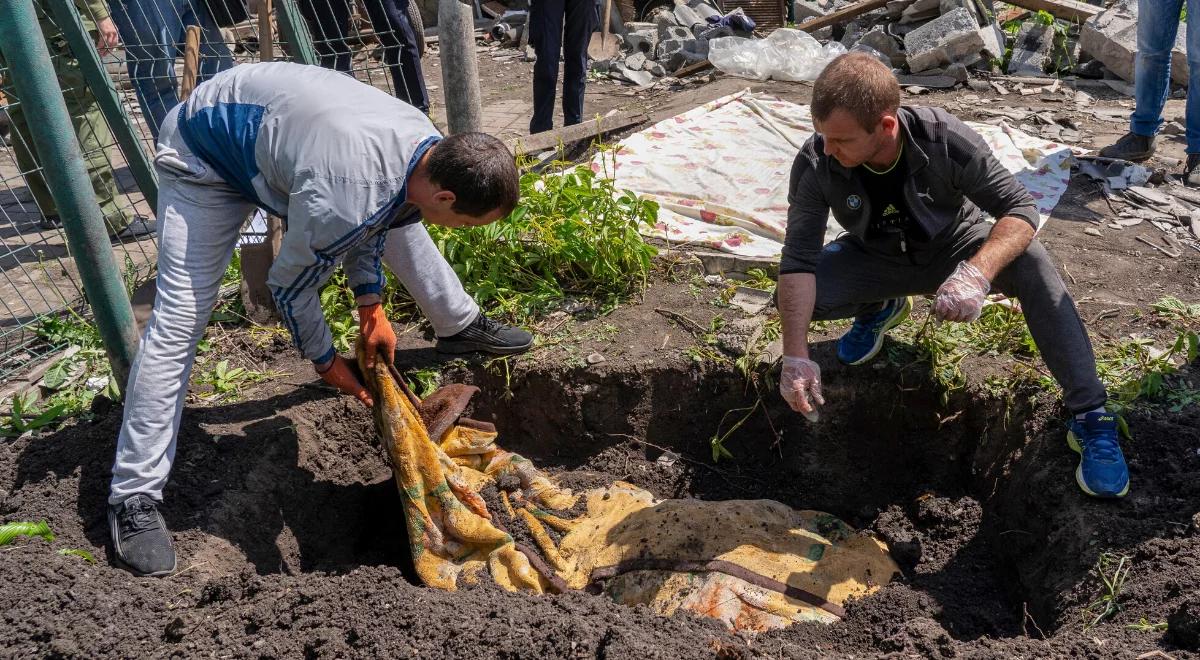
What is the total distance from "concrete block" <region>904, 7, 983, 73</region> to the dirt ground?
339cm

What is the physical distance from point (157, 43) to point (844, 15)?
20.1ft

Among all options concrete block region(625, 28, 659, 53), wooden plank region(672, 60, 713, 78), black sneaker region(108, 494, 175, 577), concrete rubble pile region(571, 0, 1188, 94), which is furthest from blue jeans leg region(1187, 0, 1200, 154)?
black sneaker region(108, 494, 175, 577)

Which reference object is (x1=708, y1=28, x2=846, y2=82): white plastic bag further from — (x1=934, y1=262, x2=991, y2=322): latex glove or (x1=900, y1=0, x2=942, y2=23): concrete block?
(x1=934, y1=262, x2=991, y2=322): latex glove

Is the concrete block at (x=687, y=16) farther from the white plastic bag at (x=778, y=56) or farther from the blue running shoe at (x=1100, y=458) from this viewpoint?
the blue running shoe at (x=1100, y=458)

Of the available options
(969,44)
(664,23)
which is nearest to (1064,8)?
(969,44)

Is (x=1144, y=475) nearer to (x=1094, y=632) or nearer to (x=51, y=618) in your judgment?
(x=1094, y=632)

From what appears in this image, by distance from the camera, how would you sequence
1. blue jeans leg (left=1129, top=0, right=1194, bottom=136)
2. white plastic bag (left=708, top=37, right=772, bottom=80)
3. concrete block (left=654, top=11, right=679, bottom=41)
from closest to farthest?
blue jeans leg (left=1129, top=0, right=1194, bottom=136)
white plastic bag (left=708, top=37, right=772, bottom=80)
concrete block (left=654, top=11, right=679, bottom=41)

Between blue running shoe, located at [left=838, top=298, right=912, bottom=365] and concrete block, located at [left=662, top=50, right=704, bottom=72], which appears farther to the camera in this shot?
concrete block, located at [left=662, top=50, right=704, bottom=72]

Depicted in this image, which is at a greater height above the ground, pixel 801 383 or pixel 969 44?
pixel 801 383

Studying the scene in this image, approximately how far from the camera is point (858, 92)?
2.81 m

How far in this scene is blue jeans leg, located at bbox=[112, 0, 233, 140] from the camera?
4.86 meters

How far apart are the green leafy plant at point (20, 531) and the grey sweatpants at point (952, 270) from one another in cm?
276

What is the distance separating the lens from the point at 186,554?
287 cm

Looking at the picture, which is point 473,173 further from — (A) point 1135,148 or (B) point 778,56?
A: (B) point 778,56
